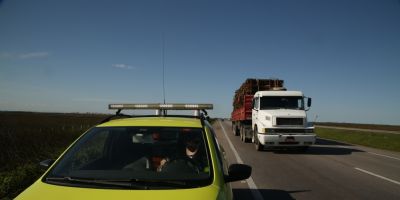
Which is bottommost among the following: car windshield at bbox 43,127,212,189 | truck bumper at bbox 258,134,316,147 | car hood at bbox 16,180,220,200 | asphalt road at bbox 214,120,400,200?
asphalt road at bbox 214,120,400,200

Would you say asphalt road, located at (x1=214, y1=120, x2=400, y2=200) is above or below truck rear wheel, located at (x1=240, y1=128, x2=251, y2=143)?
below

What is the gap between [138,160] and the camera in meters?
4.85

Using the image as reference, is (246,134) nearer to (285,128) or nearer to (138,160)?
(285,128)

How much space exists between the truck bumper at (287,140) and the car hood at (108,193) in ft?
50.5

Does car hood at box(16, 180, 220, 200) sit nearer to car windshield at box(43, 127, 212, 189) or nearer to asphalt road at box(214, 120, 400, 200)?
car windshield at box(43, 127, 212, 189)

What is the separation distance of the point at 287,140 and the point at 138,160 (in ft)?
48.4

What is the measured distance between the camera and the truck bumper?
1886cm

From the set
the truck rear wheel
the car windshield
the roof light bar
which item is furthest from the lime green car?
the truck rear wheel

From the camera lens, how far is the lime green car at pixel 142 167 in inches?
145

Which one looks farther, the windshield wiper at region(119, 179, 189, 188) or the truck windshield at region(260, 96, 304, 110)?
the truck windshield at region(260, 96, 304, 110)

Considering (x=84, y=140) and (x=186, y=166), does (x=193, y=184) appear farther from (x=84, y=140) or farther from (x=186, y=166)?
(x=84, y=140)

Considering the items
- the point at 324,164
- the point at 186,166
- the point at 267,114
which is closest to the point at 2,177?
the point at 186,166

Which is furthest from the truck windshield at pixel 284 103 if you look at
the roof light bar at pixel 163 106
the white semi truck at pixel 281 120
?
the roof light bar at pixel 163 106

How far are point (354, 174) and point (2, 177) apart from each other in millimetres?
9191
